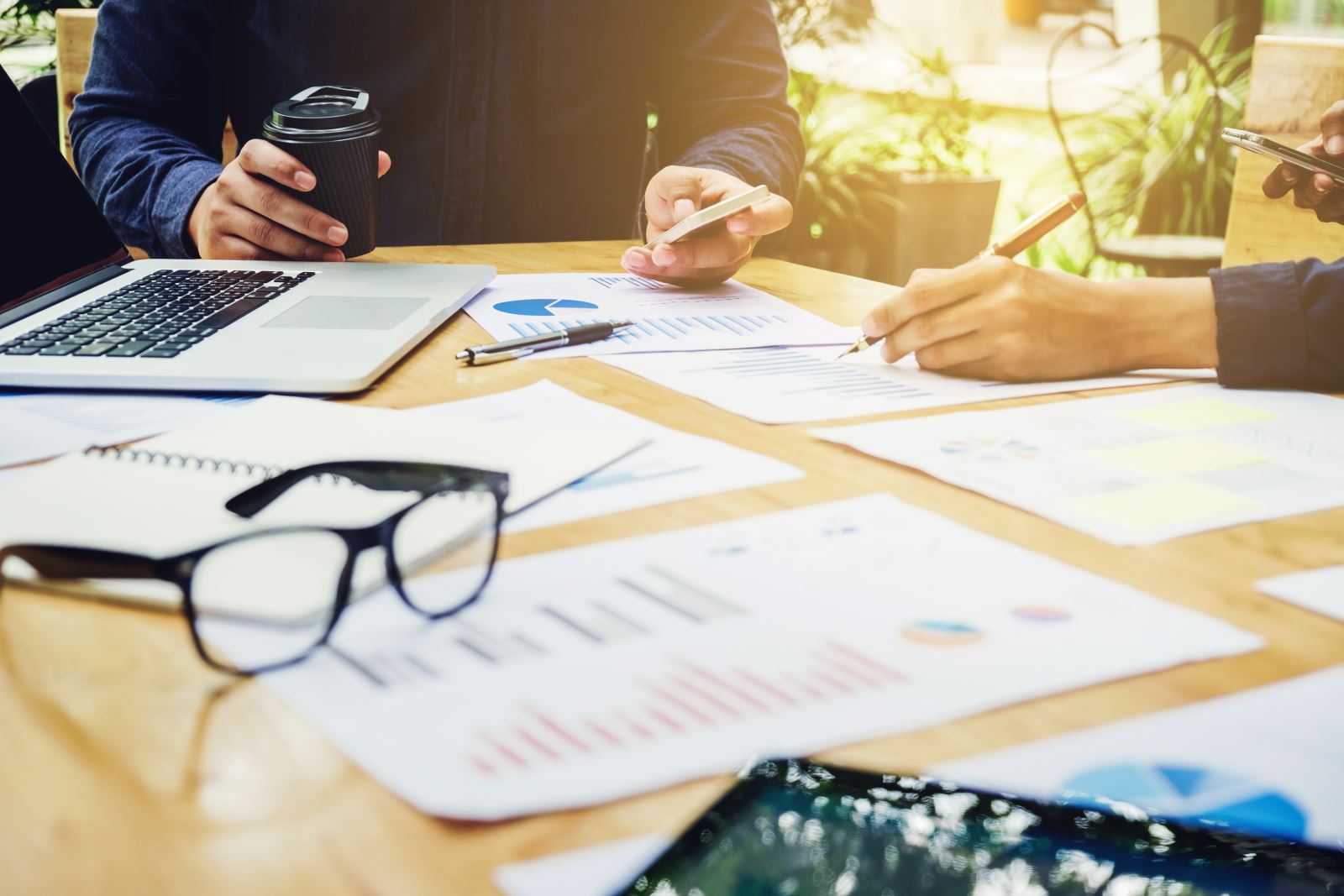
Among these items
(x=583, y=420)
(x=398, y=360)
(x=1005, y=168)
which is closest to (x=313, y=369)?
(x=398, y=360)

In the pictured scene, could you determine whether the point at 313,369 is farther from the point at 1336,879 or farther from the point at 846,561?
the point at 1336,879

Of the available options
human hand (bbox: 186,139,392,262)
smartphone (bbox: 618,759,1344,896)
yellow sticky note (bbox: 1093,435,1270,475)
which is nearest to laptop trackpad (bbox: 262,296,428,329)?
human hand (bbox: 186,139,392,262)

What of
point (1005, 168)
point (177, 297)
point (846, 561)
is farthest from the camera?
point (1005, 168)

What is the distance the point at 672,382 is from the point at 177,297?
0.46 metres

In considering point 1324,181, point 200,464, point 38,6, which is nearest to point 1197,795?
point 200,464

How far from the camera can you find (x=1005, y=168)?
4410 mm

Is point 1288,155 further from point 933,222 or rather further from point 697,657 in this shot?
point 933,222

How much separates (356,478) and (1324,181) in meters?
0.97

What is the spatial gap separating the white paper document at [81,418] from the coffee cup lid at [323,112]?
37 centimetres

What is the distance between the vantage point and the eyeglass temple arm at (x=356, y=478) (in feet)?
1.73

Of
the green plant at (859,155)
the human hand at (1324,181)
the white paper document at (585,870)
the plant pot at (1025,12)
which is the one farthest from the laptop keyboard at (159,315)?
the plant pot at (1025,12)

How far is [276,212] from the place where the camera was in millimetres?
1087

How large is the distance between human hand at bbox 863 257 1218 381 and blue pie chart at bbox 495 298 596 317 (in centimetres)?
32

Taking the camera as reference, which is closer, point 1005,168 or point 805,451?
point 805,451
